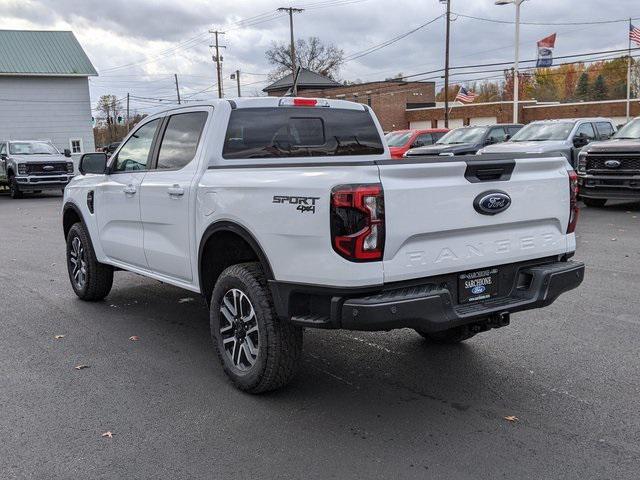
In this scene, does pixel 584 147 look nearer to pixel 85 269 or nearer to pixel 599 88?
pixel 85 269

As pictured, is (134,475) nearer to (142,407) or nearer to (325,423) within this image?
(142,407)

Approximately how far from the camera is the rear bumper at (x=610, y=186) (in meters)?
13.2

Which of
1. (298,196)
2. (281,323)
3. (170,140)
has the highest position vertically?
(170,140)

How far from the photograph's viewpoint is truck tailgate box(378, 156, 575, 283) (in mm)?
3521

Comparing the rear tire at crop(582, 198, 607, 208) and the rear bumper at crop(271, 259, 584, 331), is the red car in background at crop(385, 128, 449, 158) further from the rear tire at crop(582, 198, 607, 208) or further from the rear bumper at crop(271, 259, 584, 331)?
the rear bumper at crop(271, 259, 584, 331)

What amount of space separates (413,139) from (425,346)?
1639cm

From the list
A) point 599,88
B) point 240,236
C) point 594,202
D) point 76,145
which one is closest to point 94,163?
point 240,236

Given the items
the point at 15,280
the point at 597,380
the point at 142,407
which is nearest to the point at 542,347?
the point at 597,380

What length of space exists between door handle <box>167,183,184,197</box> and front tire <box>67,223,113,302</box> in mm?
2187

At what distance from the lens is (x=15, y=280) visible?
822 cm

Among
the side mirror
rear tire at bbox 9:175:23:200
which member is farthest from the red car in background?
the side mirror

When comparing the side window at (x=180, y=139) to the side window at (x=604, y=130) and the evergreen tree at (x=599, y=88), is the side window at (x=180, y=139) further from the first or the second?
the evergreen tree at (x=599, y=88)

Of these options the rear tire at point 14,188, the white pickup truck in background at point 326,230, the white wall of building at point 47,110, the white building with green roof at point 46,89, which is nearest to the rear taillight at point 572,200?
the white pickup truck in background at point 326,230

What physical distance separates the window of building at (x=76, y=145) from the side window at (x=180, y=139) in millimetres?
36669
